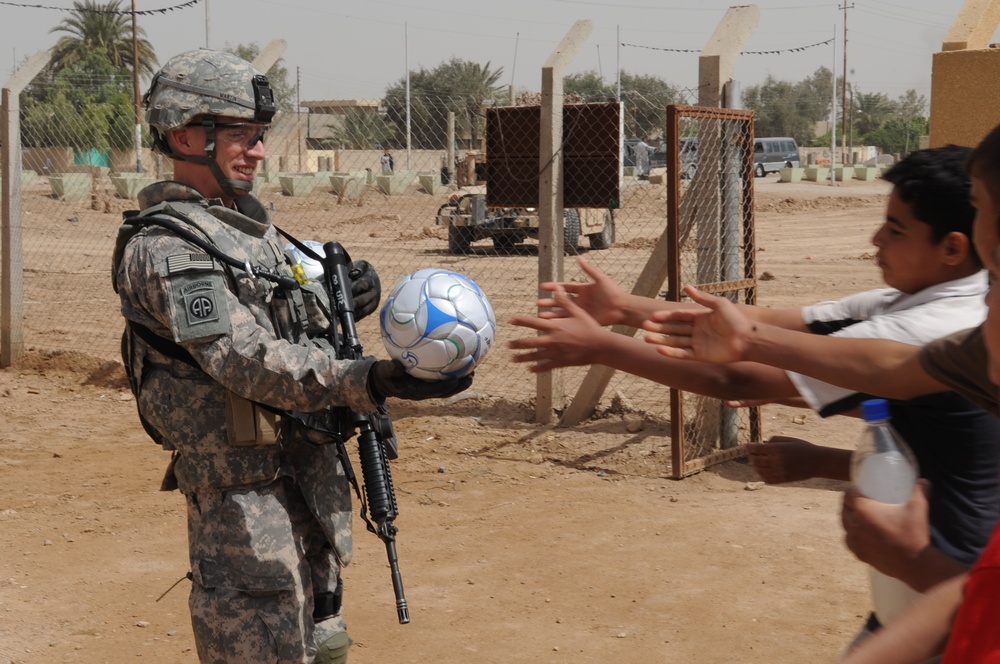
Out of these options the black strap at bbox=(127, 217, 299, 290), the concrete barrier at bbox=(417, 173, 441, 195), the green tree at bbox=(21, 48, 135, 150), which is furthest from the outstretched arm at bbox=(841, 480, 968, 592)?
the concrete barrier at bbox=(417, 173, 441, 195)

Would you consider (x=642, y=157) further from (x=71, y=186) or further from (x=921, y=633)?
(x=921, y=633)

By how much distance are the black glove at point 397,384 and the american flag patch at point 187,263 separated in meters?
0.55

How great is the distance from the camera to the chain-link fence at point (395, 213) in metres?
8.22

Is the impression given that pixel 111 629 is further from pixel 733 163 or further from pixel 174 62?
pixel 733 163

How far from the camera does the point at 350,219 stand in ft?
89.8

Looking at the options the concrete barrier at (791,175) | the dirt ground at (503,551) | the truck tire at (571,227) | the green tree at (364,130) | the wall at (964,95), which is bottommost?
the dirt ground at (503,551)

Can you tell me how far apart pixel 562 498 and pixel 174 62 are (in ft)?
13.0

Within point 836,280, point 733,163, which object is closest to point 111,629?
point 733,163

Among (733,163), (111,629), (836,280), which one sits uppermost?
(733,163)

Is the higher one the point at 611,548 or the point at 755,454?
the point at 755,454

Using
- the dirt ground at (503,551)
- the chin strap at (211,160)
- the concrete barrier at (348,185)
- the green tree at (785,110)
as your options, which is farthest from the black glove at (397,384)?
the green tree at (785,110)

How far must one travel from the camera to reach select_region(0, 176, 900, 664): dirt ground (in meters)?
4.75

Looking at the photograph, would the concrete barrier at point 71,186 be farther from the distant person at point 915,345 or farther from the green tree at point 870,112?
the green tree at point 870,112

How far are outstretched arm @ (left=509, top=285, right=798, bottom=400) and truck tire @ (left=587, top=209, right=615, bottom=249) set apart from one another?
18.7 metres
